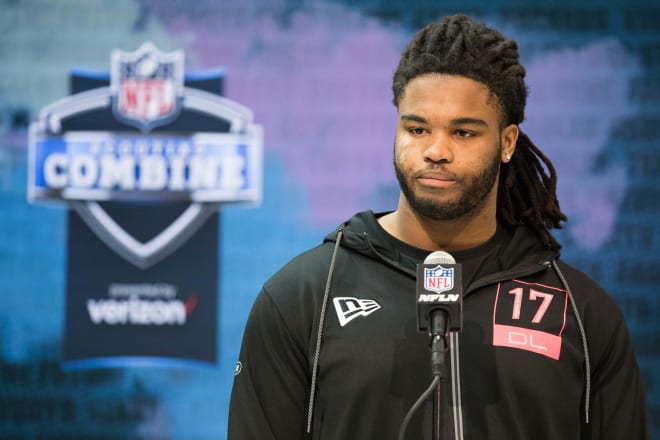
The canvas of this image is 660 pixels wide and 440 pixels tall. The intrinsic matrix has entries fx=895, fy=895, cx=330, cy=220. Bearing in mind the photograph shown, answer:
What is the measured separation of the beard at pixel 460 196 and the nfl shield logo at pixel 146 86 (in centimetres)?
159

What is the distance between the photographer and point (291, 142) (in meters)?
2.90

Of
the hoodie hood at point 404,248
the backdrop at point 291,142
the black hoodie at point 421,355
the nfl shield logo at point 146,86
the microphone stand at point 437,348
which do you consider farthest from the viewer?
the nfl shield logo at point 146,86

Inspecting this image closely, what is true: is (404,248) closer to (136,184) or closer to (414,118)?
(414,118)

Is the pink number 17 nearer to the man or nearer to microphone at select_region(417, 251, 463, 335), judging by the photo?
the man

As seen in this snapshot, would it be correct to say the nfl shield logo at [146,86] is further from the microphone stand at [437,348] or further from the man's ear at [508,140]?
the microphone stand at [437,348]

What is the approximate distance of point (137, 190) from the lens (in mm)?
2939

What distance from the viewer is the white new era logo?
4.92 ft

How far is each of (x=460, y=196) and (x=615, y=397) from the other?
42 cm

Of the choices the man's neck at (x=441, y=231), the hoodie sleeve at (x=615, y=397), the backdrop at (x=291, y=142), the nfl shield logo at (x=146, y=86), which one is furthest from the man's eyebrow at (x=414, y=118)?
the nfl shield logo at (x=146, y=86)

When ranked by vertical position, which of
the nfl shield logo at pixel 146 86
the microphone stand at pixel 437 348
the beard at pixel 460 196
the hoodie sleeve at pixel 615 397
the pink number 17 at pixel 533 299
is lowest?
the hoodie sleeve at pixel 615 397

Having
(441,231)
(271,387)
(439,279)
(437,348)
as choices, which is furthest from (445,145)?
(271,387)

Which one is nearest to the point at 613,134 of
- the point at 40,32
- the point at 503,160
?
the point at 503,160

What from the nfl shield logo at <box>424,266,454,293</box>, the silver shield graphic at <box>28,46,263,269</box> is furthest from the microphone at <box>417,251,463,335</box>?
the silver shield graphic at <box>28,46,263,269</box>

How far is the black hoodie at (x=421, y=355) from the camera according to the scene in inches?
56.1
